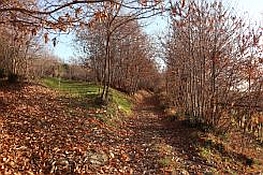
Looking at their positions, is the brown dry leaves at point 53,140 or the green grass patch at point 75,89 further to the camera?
the green grass patch at point 75,89

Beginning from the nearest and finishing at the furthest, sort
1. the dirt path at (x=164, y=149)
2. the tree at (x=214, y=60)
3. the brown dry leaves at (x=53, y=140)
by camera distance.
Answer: the brown dry leaves at (x=53, y=140)
the dirt path at (x=164, y=149)
the tree at (x=214, y=60)

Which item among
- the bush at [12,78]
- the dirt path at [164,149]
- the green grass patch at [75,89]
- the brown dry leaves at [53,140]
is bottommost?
the dirt path at [164,149]

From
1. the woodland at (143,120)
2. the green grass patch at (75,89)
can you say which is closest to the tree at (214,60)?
the woodland at (143,120)

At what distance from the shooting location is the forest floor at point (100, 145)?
9766 mm

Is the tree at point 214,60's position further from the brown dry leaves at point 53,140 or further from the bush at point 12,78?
the bush at point 12,78

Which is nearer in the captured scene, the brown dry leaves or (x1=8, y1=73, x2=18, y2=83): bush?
the brown dry leaves

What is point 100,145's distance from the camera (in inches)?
468

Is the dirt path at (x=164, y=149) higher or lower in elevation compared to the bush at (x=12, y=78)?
lower

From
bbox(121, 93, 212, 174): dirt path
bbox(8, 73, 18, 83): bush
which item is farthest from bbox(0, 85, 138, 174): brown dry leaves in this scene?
bbox(8, 73, 18, 83): bush

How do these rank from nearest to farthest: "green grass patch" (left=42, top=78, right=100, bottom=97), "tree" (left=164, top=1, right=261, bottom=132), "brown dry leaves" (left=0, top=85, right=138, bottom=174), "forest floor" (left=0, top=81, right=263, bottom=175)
A: "brown dry leaves" (left=0, top=85, right=138, bottom=174) → "forest floor" (left=0, top=81, right=263, bottom=175) → "tree" (left=164, top=1, right=261, bottom=132) → "green grass patch" (left=42, top=78, right=100, bottom=97)

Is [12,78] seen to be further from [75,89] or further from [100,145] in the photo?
[100,145]

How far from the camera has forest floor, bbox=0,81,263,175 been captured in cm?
977

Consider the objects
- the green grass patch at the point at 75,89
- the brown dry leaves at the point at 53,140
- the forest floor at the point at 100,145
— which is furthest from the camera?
the green grass patch at the point at 75,89

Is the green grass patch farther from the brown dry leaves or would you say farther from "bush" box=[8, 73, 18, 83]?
the brown dry leaves
